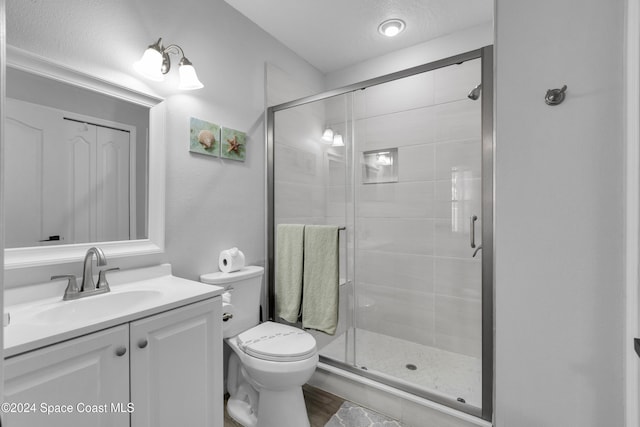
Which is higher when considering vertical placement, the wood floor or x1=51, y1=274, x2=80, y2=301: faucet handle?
x1=51, y1=274, x2=80, y2=301: faucet handle

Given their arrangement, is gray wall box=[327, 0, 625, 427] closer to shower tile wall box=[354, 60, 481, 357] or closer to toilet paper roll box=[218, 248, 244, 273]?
shower tile wall box=[354, 60, 481, 357]

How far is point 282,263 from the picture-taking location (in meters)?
2.08

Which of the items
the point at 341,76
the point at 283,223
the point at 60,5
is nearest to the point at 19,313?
the point at 60,5

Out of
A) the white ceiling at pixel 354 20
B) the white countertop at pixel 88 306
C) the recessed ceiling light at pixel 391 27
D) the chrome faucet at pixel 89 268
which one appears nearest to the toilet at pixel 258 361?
the white countertop at pixel 88 306

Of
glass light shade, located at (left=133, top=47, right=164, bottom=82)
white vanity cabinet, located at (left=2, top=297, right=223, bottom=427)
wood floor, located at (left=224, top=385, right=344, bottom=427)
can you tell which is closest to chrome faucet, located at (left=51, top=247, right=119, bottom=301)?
white vanity cabinet, located at (left=2, top=297, right=223, bottom=427)

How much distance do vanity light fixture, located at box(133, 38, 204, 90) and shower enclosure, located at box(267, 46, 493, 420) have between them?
0.72 meters

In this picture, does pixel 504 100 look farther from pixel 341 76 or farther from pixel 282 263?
pixel 341 76

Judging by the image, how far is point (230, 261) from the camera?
71.1 inches

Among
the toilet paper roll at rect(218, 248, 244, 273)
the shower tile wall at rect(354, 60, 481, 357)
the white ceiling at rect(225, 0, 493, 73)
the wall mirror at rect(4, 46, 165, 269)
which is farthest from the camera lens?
the shower tile wall at rect(354, 60, 481, 357)

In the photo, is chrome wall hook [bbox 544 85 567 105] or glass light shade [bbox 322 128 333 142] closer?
chrome wall hook [bbox 544 85 567 105]

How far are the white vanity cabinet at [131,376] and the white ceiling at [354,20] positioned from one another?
1.88 m

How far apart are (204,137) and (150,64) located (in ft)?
1.49

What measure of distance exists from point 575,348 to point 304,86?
8.06 ft

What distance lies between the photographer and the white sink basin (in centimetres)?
109
